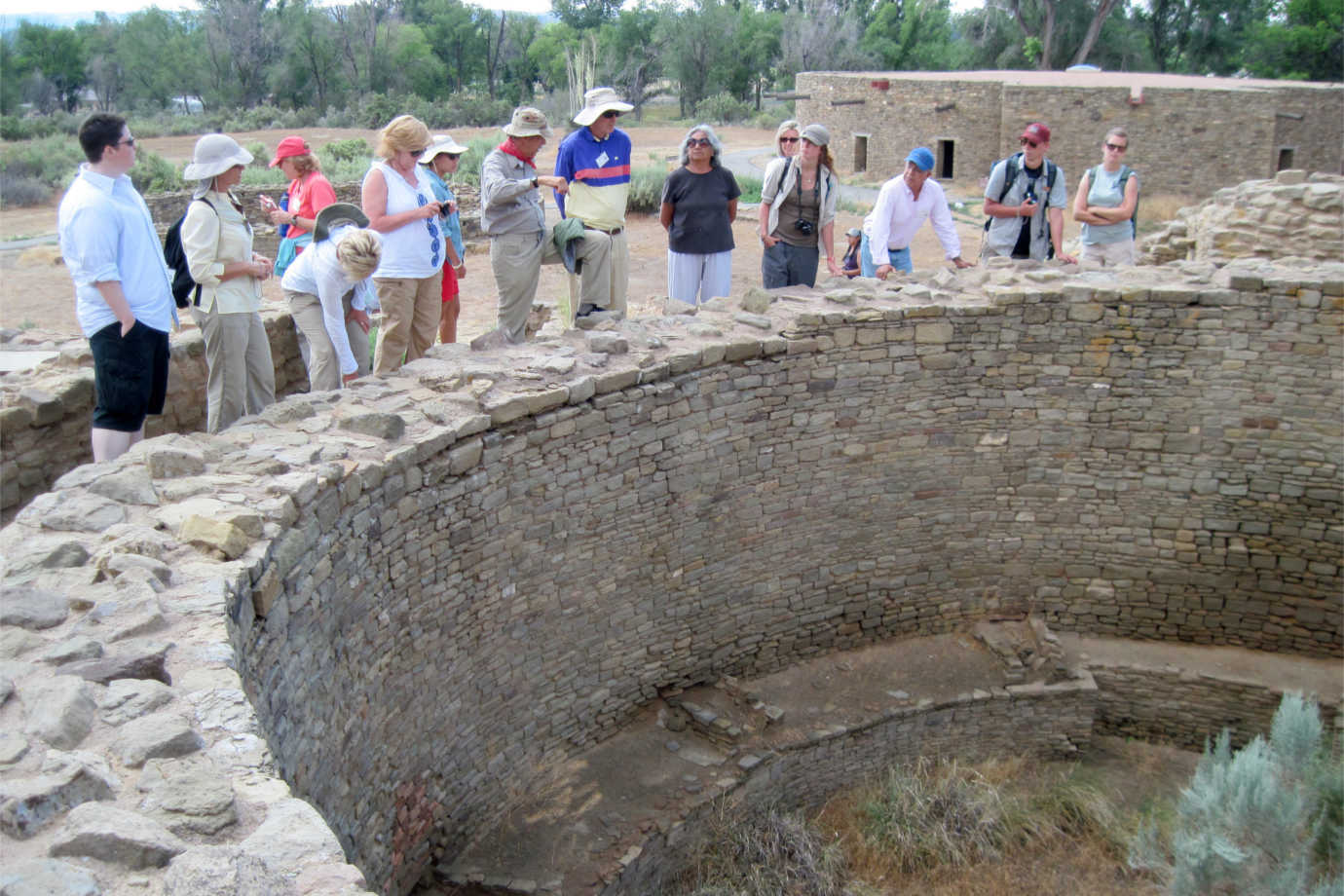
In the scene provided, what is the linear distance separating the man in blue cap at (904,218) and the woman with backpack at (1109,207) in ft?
3.23

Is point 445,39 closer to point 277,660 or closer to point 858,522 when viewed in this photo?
point 858,522

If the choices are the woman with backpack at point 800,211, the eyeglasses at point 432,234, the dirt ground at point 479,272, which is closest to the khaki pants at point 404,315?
the eyeglasses at point 432,234

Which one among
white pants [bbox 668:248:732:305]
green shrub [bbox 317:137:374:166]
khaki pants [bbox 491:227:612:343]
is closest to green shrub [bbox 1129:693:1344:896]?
white pants [bbox 668:248:732:305]

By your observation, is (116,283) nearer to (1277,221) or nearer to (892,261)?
(892,261)

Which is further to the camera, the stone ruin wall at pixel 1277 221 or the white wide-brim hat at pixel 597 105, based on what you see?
the stone ruin wall at pixel 1277 221

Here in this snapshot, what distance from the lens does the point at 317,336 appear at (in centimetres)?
651

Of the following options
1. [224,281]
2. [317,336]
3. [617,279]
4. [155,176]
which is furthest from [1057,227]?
[155,176]

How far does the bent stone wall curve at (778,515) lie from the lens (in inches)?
209

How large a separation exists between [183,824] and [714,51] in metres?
42.6

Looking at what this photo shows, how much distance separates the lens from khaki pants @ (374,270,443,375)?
677 centimetres

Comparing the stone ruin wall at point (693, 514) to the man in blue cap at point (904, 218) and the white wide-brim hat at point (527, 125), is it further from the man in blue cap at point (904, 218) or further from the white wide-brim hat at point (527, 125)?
the white wide-brim hat at point (527, 125)

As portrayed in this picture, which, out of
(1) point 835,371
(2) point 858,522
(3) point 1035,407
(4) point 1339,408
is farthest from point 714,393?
(4) point 1339,408

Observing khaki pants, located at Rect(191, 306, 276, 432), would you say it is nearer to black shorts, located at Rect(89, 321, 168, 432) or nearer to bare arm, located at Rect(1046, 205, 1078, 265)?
black shorts, located at Rect(89, 321, 168, 432)

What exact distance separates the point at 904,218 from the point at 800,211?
0.79 meters
